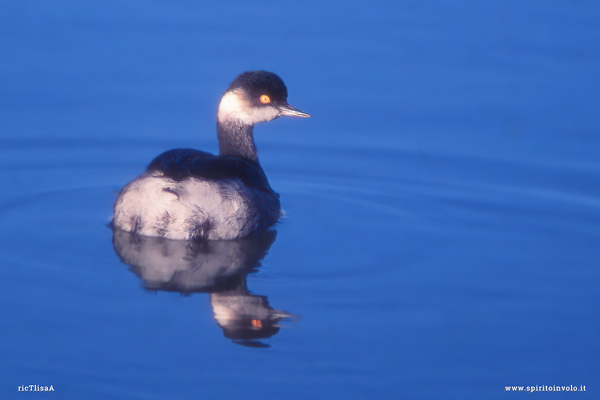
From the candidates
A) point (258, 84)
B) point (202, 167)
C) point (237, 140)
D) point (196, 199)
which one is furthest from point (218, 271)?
point (258, 84)

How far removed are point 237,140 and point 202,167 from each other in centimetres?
135

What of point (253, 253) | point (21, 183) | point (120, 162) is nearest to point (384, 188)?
point (253, 253)

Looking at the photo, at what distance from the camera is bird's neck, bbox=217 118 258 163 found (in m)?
9.91

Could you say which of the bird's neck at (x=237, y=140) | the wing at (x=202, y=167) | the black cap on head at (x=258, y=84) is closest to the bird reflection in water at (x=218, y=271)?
the wing at (x=202, y=167)

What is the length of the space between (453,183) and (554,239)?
146 centimetres

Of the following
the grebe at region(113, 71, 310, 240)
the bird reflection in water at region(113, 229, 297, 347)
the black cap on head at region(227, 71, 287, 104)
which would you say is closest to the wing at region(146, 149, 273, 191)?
the grebe at region(113, 71, 310, 240)

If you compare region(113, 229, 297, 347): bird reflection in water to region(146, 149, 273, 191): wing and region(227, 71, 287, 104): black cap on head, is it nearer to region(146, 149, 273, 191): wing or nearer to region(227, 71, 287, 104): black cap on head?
region(146, 149, 273, 191): wing

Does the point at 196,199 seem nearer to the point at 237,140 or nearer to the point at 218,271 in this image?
the point at 218,271

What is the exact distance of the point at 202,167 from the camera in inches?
340

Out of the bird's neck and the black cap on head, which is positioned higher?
the black cap on head

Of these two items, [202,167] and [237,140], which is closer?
[202,167]

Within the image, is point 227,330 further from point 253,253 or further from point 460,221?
point 460,221

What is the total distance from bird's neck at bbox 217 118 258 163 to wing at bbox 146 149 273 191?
2.10 feet

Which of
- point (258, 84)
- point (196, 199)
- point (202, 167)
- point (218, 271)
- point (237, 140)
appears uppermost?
point (258, 84)
